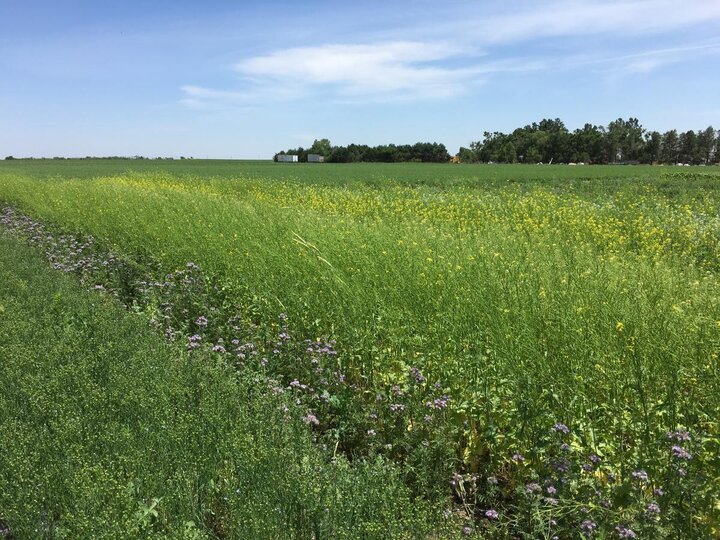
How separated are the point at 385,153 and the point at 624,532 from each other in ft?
295

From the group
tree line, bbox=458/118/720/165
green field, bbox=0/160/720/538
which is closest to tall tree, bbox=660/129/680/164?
tree line, bbox=458/118/720/165

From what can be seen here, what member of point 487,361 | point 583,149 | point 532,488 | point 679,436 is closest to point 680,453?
point 679,436

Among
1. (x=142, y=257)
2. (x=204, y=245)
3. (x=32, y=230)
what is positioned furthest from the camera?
(x=32, y=230)

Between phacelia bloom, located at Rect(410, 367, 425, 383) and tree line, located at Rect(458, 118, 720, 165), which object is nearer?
phacelia bloom, located at Rect(410, 367, 425, 383)

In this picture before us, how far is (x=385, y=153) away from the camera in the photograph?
8956 centimetres

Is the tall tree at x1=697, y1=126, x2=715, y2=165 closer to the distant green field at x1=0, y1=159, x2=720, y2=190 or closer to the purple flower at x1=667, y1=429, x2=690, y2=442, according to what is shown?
the distant green field at x1=0, y1=159, x2=720, y2=190

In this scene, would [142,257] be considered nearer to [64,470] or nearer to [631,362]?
[64,470]

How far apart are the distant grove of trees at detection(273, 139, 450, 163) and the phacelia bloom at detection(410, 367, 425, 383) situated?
8364 cm

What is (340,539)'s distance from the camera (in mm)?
2105

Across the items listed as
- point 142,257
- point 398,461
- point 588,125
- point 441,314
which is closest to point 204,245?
point 142,257

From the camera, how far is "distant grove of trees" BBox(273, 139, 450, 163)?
88500 millimetres

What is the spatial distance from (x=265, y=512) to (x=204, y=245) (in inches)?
216

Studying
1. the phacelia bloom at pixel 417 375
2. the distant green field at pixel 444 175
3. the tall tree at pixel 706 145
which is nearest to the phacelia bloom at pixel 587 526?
the phacelia bloom at pixel 417 375

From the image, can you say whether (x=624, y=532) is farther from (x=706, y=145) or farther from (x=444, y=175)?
(x=706, y=145)
